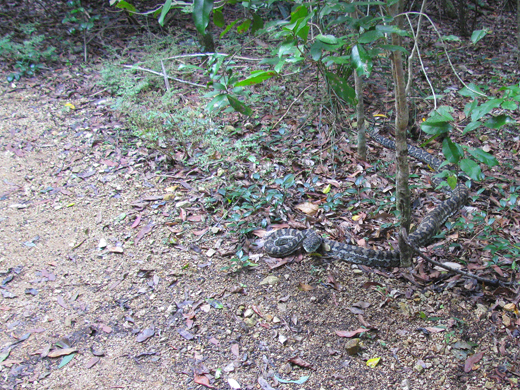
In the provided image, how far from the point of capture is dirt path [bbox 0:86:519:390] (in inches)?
139

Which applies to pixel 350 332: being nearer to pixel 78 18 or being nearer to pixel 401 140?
pixel 401 140

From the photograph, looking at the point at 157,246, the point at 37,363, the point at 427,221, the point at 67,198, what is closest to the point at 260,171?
the point at 157,246

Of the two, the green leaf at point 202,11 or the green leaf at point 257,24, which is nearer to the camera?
the green leaf at point 202,11

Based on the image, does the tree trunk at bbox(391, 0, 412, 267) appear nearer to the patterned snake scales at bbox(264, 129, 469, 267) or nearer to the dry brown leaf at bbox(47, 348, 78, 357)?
the patterned snake scales at bbox(264, 129, 469, 267)

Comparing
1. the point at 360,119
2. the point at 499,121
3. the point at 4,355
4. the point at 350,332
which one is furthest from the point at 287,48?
the point at 360,119

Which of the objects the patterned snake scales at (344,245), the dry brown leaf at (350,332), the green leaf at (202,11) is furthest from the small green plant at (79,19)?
the dry brown leaf at (350,332)

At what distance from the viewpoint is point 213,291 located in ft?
14.3

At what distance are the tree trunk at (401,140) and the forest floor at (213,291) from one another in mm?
597

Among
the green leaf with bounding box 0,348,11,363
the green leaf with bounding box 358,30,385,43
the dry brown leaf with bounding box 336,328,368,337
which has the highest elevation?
the green leaf with bounding box 358,30,385,43

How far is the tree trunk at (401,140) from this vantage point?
3672 mm

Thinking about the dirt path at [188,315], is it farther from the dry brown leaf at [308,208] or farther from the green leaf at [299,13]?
the green leaf at [299,13]

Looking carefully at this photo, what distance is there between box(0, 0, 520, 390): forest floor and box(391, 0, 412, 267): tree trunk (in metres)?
0.60

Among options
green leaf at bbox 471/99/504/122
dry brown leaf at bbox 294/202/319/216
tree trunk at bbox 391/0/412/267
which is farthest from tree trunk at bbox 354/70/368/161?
green leaf at bbox 471/99/504/122

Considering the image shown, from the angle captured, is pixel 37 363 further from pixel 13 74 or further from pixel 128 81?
pixel 13 74
